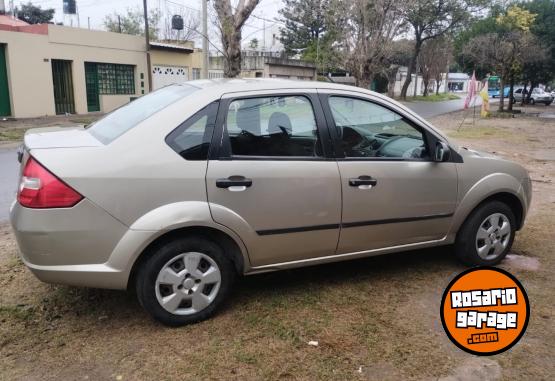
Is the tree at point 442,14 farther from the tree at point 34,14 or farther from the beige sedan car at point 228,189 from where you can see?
the beige sedan car at point 228,189

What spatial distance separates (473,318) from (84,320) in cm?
248

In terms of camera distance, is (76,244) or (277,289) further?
(277,289)

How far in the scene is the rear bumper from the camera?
289 cm

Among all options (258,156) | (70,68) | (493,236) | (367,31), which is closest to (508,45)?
(367,31)

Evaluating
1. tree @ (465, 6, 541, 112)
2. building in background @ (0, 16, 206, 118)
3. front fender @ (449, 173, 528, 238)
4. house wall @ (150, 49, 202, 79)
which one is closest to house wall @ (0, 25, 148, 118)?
building in background @ (0, 16, 206, 118)

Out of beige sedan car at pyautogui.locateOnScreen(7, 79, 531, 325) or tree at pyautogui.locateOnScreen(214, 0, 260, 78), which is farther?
tree at pyautogui.locateOnScreen(214, 0, 260, 78)

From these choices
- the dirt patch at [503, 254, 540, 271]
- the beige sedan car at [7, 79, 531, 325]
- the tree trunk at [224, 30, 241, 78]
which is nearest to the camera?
the beige sedan car at [7, 79, 531, 325]

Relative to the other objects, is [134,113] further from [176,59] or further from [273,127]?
[176,59]

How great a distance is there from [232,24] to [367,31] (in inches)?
239

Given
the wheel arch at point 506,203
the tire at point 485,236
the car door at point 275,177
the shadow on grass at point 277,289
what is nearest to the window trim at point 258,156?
the car door at point 275,177

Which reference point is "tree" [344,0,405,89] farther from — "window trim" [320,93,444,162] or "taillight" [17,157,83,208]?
"taillight" [17,157,83,208]

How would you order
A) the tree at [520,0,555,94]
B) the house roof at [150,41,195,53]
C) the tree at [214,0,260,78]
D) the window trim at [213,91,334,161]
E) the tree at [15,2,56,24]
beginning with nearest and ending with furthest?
the window trim at [213,91,334,161]
the tree at [214,0,260,78]
the house roof at [150,41,195,53]
the tree at [520,0,555,94]
the tree at [15,2,56,24]

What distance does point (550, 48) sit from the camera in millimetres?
31125

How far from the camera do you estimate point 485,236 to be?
436 centimetres
